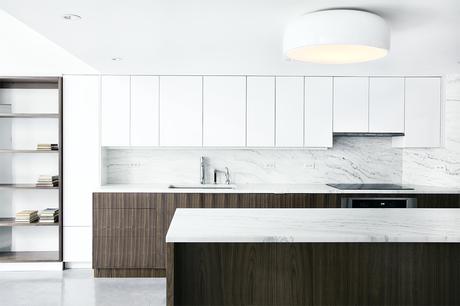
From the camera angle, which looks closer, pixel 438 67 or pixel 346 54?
pixel 346 54

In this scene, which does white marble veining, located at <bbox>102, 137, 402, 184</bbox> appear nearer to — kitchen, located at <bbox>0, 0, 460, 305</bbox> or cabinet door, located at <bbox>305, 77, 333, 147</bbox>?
kitchen, located at <bbox>0, 0, 460, 305</bbox>

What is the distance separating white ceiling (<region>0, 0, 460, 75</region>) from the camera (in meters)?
2.21

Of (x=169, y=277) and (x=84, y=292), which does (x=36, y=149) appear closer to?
(x=84, y=292)

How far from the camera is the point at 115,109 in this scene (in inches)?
174

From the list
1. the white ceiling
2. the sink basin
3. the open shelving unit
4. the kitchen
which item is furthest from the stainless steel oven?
the open shelving unit

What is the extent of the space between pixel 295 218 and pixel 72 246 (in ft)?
10.0

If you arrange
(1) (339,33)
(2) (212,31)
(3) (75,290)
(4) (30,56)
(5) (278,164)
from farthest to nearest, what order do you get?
1. (5) (278,164)
2. (4) (30,56)
3. (3) (75,290)
4. (2) (212,31)
5. (1) (339,33)

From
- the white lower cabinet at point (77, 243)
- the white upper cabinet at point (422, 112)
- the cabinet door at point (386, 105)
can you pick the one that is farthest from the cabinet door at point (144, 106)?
the white upper cabinet at point (422, 112)

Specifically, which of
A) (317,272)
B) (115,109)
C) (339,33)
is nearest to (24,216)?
(115,109)

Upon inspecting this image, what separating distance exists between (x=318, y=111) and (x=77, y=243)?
3.12 m

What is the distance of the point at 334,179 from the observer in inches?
191

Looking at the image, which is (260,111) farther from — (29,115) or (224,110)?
(29,115)

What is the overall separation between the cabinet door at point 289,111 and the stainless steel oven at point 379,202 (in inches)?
33.2

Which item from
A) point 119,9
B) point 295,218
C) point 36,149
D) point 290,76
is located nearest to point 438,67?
point 290,76
